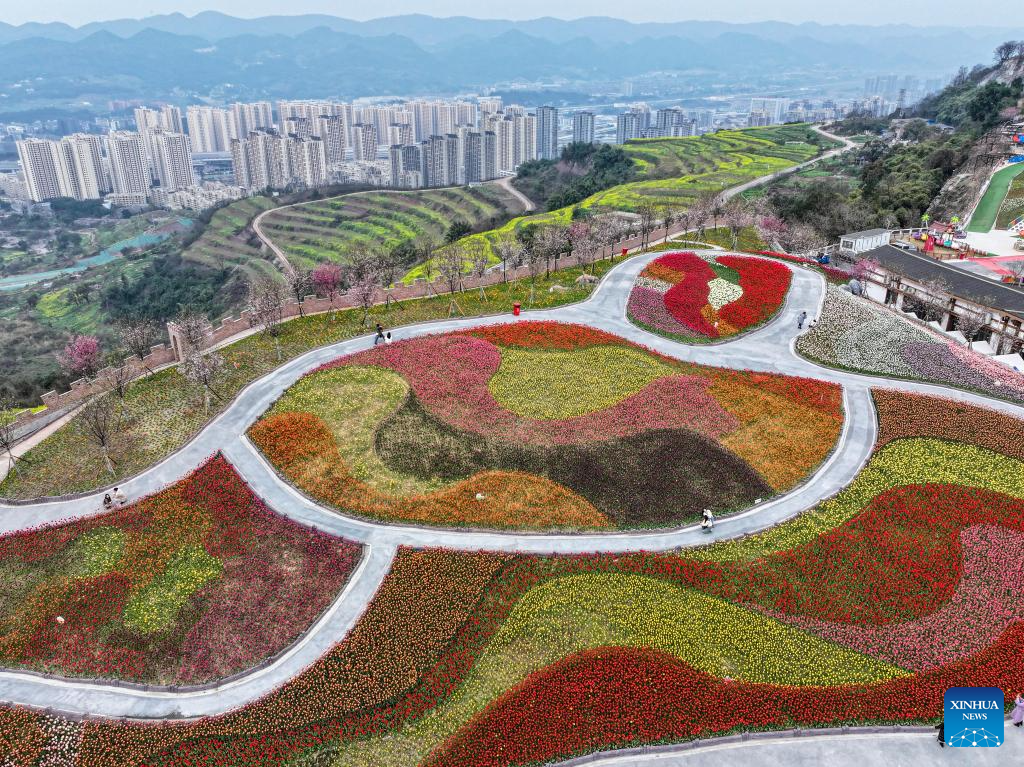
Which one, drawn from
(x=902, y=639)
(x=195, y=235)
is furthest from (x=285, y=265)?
(x=902, y=639)

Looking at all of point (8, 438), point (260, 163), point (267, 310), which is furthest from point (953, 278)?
point (260, 163)

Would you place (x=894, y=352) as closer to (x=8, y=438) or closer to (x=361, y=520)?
(x=361, y=520)

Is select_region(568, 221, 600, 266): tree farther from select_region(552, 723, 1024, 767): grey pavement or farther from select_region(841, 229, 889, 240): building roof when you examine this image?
select_region(552, 723, 1024, 767): grey pavement

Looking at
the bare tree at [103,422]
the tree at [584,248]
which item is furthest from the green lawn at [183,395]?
the tree at [584,248]

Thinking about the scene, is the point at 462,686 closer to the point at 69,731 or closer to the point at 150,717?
the point at 150,717

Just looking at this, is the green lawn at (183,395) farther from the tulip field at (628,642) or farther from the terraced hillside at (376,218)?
the terraced hillside at (376,218)

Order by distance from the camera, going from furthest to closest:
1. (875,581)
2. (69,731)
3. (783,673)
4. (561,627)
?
(875,581) < (561,627) < (783,673) < (69,731)
